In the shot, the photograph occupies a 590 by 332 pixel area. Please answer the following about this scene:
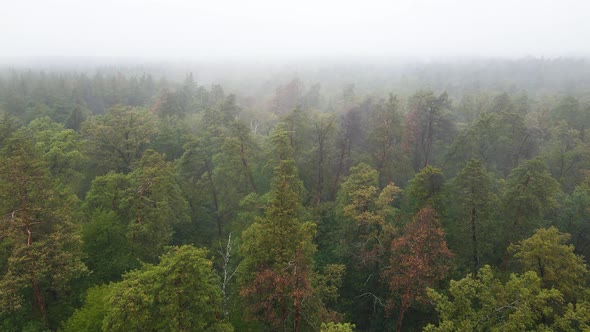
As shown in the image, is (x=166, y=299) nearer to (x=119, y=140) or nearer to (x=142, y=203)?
(x=142, y=203)

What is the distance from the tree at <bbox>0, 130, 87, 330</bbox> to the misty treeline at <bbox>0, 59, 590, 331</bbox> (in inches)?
4.4

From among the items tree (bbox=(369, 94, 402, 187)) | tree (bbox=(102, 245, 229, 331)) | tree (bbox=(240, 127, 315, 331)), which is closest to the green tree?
tree (bbox=(102, 245, 229, 331))

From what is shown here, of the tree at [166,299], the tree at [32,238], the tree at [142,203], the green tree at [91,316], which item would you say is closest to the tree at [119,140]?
the tree at [142,203]

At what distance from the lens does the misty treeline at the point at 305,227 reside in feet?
55.4

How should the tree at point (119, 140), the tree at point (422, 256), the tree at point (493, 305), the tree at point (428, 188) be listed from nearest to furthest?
1. the tree at point (493, 305)
2. the tree at point (422, 256)
3. the tree at point (428, 188)
4. the tree at point (119, 140)

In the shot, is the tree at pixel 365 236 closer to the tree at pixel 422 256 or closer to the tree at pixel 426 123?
the tree at pixel 422 256

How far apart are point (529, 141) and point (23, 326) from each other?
4982 cm

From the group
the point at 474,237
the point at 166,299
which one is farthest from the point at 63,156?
the point at 474,237

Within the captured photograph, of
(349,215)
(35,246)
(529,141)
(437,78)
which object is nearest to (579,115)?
(529,141)

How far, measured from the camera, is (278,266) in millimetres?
17531

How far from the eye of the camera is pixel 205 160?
3519 cm

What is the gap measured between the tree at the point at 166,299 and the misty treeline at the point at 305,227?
9cm

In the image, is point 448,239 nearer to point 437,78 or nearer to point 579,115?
point 579,115

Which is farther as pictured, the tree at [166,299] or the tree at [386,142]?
the tree at [386,142]
